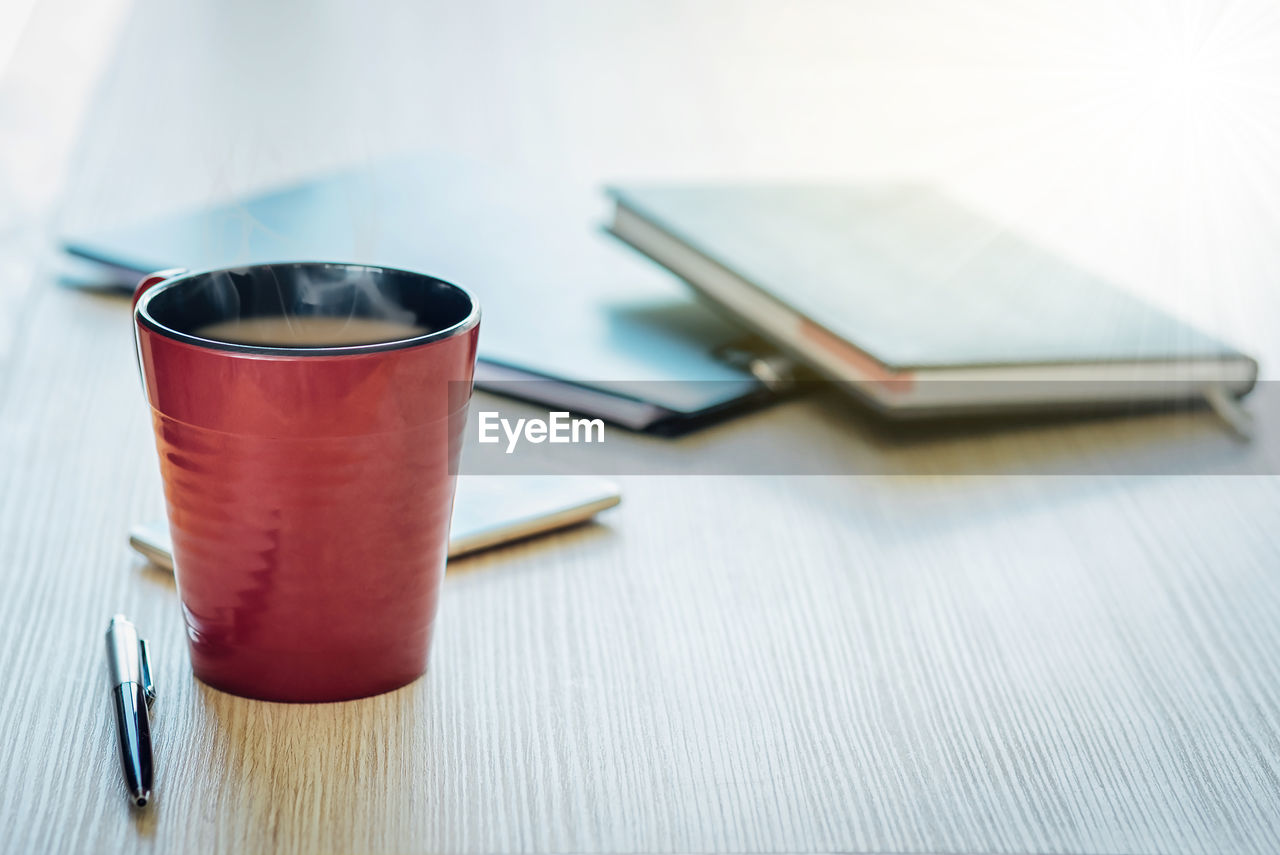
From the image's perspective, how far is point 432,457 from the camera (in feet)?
1.26

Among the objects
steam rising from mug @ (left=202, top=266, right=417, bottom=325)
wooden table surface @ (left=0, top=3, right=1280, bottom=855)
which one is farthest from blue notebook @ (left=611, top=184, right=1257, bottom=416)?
steam rising from mug @ (left=202, top=266, right=417, bottom=325)

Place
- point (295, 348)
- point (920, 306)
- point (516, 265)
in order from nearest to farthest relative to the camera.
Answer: point (295, 348) → point (920, 306) → point (516, 265)

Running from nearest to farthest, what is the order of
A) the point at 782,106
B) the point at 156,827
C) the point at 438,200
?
the point at 156,827, the point at 438,200, the point at 782,106

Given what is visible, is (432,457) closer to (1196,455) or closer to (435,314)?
(435,314)

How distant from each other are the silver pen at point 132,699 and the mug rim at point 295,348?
0.12 m

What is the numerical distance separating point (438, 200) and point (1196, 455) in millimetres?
543

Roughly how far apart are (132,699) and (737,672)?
0.68 ft

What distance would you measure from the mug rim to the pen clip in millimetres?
117

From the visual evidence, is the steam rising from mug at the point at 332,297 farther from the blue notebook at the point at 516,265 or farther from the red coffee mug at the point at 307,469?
the blue notebook at the point at 516,265

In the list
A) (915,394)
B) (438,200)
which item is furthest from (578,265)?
(915,394)

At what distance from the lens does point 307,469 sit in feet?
1.20

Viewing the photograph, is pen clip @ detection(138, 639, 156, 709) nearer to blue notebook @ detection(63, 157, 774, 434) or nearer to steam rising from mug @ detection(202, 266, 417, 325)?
steam rising from mug @ detection(202, 266, 417, 325)

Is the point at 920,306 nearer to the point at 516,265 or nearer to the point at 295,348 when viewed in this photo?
the point at 516,265

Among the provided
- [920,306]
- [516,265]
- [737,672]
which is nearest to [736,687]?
[737,672]
